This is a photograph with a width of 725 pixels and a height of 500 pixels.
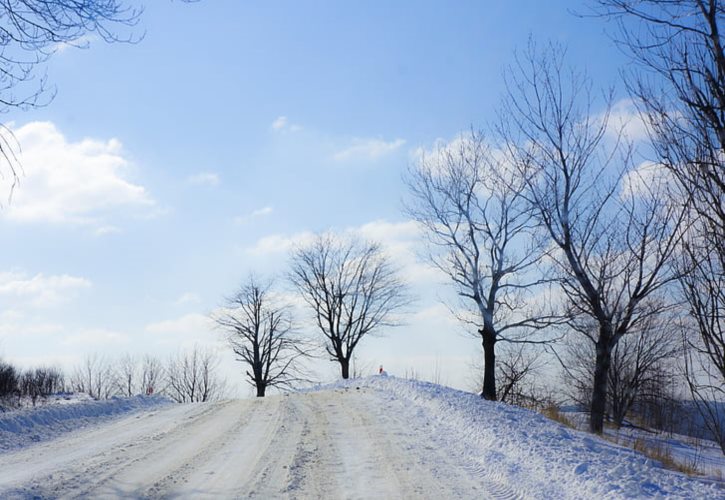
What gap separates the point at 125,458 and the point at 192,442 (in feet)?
5.81

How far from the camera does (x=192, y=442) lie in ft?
41.1

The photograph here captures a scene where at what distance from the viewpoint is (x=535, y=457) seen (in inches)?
392

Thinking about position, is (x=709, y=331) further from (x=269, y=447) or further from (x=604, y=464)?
(x=269, y=447)

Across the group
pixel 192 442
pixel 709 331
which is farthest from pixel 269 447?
pixel 709 331

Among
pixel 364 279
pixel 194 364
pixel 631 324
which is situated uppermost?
pixel 364 279

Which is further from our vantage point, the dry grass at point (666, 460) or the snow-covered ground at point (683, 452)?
the snow-covered ground at point (683, 452)

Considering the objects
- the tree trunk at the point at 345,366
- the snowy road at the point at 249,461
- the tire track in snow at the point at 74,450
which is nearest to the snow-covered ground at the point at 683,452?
the snowy road at the point at 249,461

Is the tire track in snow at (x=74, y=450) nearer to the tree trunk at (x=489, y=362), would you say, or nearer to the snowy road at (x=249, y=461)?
the snowy road at (x=249, y=461)

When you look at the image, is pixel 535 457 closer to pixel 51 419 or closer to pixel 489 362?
pixel 489 362

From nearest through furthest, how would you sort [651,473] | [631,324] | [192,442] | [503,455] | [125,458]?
[651,473], [503,455], [125,458], [192,442], [631,324]

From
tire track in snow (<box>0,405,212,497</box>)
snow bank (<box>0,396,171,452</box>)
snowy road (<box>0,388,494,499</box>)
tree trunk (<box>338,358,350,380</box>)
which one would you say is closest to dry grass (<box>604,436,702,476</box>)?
snowy road (<box>0,388,494,499</box>)

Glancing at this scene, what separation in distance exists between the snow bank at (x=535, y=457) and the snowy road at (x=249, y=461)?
489 millimetres

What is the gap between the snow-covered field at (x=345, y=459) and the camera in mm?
8336

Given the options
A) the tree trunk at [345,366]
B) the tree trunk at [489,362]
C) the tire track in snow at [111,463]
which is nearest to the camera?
the tire track in snow at [111,463]
